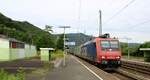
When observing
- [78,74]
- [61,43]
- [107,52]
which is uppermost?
[61,43]

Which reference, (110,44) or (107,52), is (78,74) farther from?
(110,44)

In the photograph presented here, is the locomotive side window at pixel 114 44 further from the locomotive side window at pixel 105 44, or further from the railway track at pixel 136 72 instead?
the railway track at pixel 136 72

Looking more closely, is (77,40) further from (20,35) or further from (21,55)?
(21,55)

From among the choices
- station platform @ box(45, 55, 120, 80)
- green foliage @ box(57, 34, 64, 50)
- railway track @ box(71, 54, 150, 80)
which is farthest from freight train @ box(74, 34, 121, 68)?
green foliage @ box(57, 34, 64, 50)

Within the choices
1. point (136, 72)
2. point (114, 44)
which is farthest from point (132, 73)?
point (114, 44)

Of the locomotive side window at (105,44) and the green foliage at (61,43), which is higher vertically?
the green foliage at (61,43)

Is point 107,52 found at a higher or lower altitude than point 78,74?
higher

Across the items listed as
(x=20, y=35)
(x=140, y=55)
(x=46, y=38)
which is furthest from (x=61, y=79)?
(x=20, y=35)

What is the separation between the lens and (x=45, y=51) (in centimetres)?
4606

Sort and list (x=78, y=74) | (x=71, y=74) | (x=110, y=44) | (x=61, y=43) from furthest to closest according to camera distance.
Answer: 1. (x=61, y=43)
2. (x=110, y=44)
3. (x=78, y=74)
4. (x=71, y=74)

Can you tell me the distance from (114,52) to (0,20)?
90.9 meters

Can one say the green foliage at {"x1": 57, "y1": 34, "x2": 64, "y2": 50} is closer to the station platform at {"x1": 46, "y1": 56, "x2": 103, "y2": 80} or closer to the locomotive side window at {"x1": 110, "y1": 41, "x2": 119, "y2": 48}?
the locomotive side window at {"x1": 110, "y1": 41, "x2": 119, "y2": 48}

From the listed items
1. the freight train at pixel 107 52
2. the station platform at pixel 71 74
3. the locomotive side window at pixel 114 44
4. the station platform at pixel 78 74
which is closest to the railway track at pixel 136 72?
the freight train at pixel 107 52

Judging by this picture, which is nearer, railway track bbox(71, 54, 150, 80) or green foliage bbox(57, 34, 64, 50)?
railway track bbox(71, 54, 150, 80)
